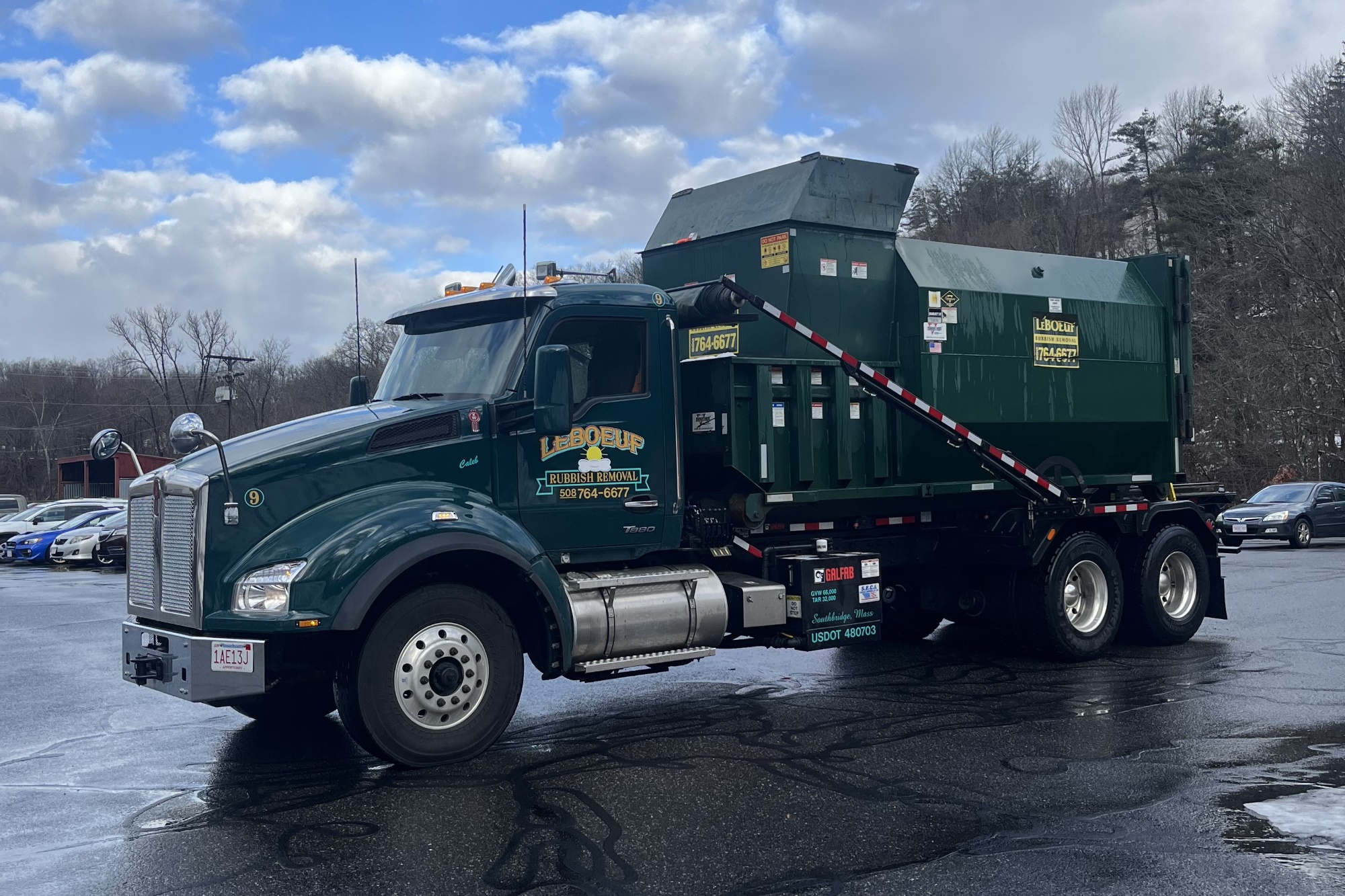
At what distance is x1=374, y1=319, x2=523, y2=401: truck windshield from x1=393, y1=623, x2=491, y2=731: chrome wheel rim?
163 centimetres

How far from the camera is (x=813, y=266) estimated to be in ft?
30.6

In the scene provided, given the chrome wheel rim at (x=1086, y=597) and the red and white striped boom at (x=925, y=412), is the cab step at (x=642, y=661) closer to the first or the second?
the red and white striped boom at (x=925, y=412)

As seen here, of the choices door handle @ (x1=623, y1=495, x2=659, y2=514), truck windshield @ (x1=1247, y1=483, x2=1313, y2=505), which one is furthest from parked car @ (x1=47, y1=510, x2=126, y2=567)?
truck windshield @ (x1=1247, y1=483, x2=1313, y2=505)

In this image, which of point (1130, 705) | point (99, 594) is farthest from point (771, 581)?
point (99, 594)

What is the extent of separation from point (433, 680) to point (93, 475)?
8342 cm

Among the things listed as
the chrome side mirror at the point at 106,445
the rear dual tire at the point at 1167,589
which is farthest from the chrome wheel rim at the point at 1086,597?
the chrome side mirror at the point at 106,445

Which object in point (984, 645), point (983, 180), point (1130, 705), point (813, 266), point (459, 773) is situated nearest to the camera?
point (459, 773)

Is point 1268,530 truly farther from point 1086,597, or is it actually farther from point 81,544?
point 81,544

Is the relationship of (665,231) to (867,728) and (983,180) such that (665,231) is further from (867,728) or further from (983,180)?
(983,180)

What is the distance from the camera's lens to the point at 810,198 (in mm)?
9328

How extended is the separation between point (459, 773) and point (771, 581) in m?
2.98

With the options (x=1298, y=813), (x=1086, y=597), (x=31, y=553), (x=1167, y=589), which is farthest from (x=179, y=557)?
(x=31, y=553)

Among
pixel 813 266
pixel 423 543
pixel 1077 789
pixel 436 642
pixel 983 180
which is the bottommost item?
pixel 1077 789

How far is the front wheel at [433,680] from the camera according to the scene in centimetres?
656
